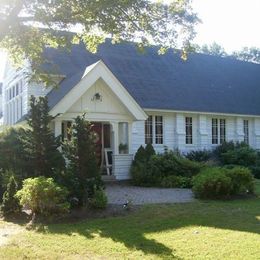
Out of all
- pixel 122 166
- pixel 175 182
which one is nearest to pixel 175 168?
pixel 175 182

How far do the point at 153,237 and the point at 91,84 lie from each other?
12.6 meters

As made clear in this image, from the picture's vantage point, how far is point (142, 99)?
87.0 feet

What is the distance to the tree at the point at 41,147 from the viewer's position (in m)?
15.0

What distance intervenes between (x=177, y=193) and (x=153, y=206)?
158 inches

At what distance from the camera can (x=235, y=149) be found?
2862 centimetres

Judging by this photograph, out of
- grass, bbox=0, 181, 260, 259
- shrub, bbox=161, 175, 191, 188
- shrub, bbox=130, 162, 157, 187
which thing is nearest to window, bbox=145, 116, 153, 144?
shrub, bbox=130, 162, 157, 187

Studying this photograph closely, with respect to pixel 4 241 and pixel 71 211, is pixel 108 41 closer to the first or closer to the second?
pixel 71 211

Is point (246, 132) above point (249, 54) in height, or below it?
below

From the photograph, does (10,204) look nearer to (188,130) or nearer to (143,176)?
(143,176)

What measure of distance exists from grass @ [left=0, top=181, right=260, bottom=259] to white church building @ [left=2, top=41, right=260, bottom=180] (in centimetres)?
965

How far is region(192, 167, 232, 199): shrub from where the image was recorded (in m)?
15.9

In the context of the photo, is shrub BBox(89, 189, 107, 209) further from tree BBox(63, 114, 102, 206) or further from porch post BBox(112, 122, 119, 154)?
porch post BBox(112, 122, 119, 154)

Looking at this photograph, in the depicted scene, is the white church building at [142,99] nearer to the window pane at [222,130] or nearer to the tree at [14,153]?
the window pane at [222,130]

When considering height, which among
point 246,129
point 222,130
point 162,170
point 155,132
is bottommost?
point 162,170
